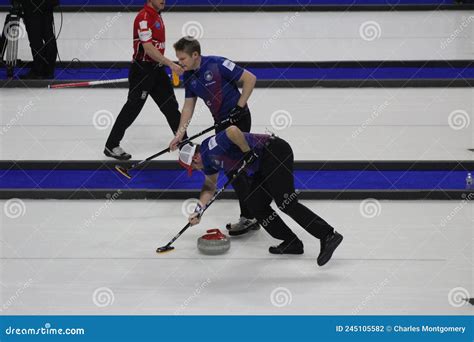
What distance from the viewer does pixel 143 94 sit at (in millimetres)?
6902

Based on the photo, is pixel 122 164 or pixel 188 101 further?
pixel 122 164

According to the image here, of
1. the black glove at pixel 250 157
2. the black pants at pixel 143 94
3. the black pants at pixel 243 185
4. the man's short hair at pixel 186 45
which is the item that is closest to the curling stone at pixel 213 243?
the black pants at pixel 243 185

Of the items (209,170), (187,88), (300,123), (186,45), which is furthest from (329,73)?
(209,170)

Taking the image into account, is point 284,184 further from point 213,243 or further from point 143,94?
point 143,94

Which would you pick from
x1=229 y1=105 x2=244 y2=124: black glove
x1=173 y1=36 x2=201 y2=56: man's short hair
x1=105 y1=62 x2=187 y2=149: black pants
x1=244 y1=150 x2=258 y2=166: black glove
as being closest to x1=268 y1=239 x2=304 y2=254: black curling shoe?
x1=244 y1=150 x2=258 y2=166: black glove

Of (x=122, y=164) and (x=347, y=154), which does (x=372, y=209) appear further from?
(x=122, y=164)

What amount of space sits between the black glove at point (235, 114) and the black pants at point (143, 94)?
1123 millimetres

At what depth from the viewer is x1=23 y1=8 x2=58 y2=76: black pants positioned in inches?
349

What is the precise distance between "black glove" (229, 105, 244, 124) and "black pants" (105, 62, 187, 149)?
3.69 ft

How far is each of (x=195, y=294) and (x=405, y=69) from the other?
541 centimetres

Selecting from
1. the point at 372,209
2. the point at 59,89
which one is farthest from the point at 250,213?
the point at 59,89

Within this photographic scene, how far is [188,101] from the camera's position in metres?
5.92

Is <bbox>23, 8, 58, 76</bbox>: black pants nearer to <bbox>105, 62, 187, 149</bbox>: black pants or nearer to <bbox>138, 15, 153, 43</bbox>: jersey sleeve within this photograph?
<bbox>105, 62, 187, 149</bbox>: black pants

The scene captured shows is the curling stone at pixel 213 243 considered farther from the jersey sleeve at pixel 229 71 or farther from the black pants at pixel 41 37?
the black pants at pixel 41 37
